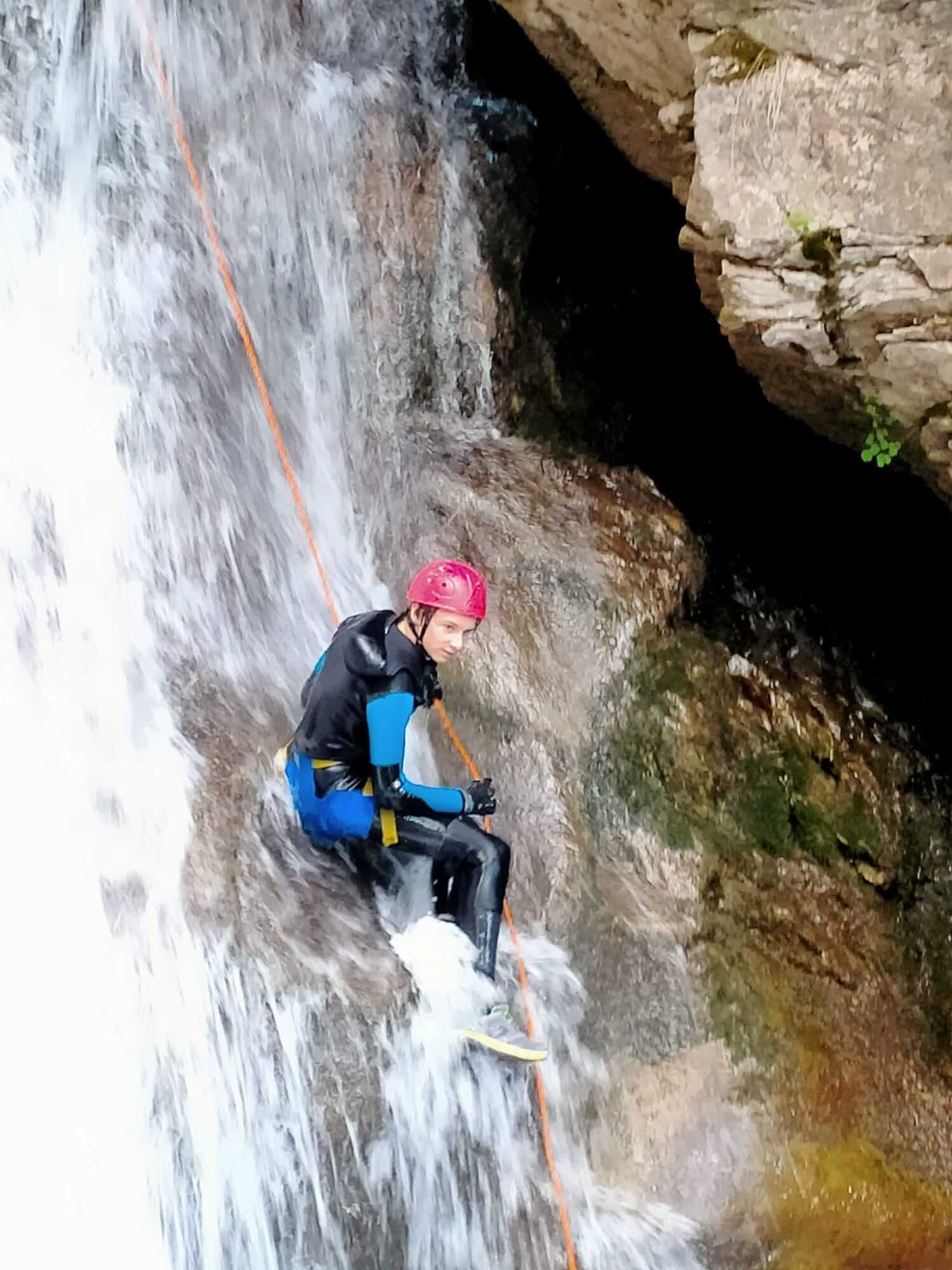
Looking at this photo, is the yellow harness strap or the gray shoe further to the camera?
the yellow harness strap

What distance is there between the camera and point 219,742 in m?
4.09

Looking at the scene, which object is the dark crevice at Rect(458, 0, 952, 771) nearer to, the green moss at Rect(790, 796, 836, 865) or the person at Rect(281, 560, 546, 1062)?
the green moss at Rect(790, 796, 836, 865)

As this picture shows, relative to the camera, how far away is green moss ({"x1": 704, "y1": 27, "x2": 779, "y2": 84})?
4098 millimetres

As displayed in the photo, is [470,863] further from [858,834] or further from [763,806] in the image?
[858,834]

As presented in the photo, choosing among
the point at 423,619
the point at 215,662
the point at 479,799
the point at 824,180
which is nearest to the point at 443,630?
the point at 423,619

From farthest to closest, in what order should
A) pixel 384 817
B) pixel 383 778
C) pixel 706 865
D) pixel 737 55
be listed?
1. pixel 706 865
2. pixel 737 55
3. pixel 384 817
4. pixel 383 778

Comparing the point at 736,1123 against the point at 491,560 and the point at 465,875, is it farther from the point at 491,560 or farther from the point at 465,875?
the point at 491,560

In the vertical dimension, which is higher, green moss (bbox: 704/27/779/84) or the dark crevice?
green moss (bbox: 704/27/779/84)

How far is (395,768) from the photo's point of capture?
140 inches

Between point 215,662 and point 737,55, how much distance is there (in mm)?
3155

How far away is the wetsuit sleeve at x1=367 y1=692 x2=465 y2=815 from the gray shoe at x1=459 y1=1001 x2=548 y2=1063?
70 centimetres

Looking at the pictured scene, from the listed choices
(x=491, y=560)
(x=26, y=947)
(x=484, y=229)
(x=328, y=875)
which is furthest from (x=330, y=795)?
(x=484, y=229)

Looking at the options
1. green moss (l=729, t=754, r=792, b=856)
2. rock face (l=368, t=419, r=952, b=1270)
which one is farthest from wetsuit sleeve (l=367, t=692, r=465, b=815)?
green moss (l=729, t=754, r=792, b=856)

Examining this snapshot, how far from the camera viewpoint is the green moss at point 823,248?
13.6 feet
